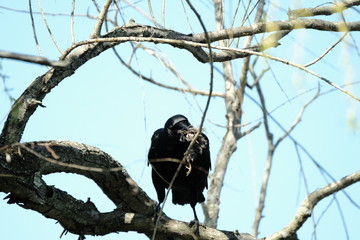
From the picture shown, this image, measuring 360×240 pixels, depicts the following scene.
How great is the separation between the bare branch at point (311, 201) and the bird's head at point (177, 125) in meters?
2.10

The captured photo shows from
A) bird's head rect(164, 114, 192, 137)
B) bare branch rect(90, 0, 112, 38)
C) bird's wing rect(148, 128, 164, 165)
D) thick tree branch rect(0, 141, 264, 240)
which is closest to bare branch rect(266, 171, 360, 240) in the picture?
thick tree branch rect(0, 141, 264, 240)

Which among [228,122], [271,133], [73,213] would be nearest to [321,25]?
[73,213]

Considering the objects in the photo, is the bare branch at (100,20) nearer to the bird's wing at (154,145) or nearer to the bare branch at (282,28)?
the bare branch at (282,28)

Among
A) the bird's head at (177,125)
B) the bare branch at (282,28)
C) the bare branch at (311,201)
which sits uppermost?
the bird's head at (177,125)

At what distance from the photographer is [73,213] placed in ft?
12.5

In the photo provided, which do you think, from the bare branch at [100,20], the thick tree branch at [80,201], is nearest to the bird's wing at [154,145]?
the thick tree branch at [80,201]

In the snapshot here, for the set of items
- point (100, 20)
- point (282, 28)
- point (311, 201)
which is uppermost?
point (282, 28)

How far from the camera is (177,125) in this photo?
17.5 feet

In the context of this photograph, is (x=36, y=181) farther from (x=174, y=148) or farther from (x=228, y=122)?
(x=228, y=122)

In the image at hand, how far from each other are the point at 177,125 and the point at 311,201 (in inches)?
99.2

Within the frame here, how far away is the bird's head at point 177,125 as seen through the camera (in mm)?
5270

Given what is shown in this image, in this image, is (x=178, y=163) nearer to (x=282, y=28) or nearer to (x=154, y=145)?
(x=154, y=145)

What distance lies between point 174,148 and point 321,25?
2067mm

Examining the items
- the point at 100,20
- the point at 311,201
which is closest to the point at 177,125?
the point at 100,20
